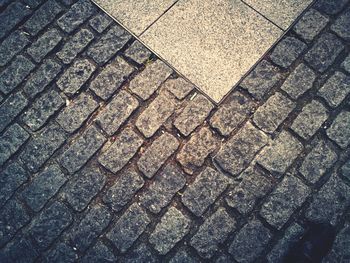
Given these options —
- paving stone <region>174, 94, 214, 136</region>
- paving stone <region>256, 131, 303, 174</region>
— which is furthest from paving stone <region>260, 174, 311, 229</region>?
paving stone <region>174, 94, 214, 136</region>

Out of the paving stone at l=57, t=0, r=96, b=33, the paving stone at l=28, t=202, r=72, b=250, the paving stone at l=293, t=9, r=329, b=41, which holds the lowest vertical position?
the paving stone at l=28, t=202, r=72, b=250

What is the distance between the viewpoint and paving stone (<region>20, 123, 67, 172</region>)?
2.63 metres

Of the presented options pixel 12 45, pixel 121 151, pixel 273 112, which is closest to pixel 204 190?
pixel 121 151

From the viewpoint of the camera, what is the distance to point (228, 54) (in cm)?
280

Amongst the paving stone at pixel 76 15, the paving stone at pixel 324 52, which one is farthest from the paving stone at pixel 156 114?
the paving stone at pixel 324 52

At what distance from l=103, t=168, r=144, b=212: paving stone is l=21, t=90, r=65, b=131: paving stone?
2.96 ft

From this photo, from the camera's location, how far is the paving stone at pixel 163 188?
2.47 meters

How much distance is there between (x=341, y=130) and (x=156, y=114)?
162 cm

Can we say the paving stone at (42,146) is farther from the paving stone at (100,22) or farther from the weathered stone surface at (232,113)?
the weathered stone surface at (232,113)

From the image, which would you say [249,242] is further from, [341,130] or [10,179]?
[10,179]

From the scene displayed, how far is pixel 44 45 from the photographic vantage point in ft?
9.76

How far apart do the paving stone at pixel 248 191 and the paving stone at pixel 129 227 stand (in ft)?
2.37

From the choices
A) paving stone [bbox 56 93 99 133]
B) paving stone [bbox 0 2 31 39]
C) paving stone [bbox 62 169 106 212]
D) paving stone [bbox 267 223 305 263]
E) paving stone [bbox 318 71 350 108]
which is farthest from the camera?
paving stone [bbox 0 2 31 39]

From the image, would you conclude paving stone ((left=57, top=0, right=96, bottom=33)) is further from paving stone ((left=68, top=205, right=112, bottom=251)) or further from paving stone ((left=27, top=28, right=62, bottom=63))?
paving stone ((left=68, top=205, right=112, bottom=251))
